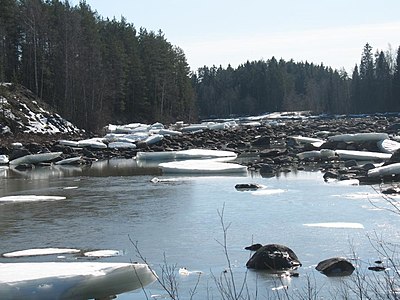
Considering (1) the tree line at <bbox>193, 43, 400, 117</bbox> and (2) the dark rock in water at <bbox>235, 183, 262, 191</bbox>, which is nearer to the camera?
(2) the dark rock in water at <bbox>235, 183, 262, 191</bbox>

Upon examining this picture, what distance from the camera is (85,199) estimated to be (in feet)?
60.4

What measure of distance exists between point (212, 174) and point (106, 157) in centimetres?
1167

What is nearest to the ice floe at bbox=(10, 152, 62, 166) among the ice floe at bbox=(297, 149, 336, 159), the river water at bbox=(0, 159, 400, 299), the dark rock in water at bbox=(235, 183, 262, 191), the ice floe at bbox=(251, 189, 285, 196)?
the river water at bbox=(0, 159, 400, 299)

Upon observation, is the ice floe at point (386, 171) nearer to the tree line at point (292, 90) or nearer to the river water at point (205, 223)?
the river water at point (205, 223)

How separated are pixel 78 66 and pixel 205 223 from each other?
126 feet

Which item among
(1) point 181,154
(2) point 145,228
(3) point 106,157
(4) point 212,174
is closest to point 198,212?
(2) point 145,228

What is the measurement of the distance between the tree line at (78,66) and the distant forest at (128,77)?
0.08 meters

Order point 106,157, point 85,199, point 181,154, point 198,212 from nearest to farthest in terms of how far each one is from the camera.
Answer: point 198,212
point 85,199
point 181,154
point 106,157

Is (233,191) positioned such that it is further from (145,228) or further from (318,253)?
(318,253)

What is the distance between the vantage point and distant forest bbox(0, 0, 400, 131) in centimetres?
5031

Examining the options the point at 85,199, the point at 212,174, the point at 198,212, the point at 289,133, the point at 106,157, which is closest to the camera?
the point at 198,212

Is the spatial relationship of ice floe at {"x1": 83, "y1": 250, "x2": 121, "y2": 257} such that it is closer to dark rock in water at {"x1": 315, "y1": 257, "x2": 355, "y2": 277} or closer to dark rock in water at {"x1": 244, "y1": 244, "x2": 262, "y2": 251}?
dark rock in water at {"x1": 244, "y1": 244, "x2": 262, "y2": 251}

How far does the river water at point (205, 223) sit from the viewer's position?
398 inches

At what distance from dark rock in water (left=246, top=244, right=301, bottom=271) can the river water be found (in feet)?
0.59
